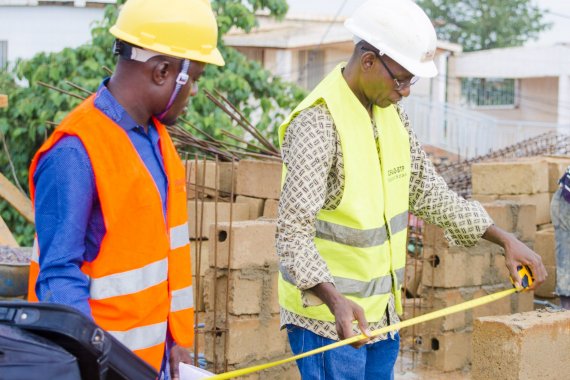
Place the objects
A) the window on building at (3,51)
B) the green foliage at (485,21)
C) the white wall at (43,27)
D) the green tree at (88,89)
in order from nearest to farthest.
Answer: the green tree at (88,89) < the white wall at (43,27) < the window on building at (3,51) < the green foliage at (485,21)

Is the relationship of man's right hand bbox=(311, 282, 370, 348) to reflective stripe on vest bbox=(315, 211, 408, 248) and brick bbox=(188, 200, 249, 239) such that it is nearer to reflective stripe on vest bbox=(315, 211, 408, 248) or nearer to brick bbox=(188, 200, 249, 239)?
reflective stripe on vest bbox=(315, 211, 408, 248)

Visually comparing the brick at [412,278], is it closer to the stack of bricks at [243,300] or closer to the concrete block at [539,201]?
the concrete block at [539,201]

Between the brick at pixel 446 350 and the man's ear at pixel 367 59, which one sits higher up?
the man's ear at pixel 367 59

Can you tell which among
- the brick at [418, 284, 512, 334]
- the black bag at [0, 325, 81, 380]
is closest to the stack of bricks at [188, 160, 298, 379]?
the brick at [418, 284, 512, 334]

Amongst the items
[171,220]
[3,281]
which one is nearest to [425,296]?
[3,281]

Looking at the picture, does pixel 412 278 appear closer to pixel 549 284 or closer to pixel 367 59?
pixel 549 284

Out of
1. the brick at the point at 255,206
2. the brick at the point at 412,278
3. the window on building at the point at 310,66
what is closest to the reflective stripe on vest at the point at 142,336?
the brick at the point at 255,206

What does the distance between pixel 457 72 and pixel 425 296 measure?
23.6 m

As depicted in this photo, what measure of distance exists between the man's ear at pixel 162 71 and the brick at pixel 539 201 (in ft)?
18.6

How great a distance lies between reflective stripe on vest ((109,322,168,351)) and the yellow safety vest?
0.64 m

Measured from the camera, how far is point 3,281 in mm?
5359

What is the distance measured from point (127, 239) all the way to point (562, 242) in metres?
5.41

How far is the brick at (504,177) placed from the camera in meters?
7.94

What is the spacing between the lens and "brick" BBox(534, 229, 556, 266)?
311 inches
